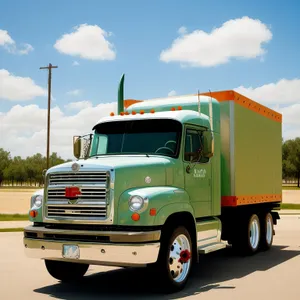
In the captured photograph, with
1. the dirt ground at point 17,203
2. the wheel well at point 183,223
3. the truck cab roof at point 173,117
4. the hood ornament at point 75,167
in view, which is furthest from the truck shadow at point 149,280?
the dirt ground at point 17,203

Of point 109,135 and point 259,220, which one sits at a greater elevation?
point 109,135

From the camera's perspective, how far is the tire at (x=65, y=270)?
932cm

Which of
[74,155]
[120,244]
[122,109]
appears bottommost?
[120,244]

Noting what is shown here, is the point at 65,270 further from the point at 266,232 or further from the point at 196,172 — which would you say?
the point at 266,232

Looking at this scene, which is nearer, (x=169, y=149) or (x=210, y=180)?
(x=169, y=149)

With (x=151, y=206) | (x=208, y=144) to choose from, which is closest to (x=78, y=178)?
(x=151, y=206)

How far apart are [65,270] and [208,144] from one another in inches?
131

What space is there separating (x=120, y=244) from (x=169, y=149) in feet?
6.77

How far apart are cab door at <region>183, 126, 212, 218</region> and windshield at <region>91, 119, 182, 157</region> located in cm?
26

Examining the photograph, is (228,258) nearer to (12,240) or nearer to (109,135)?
(109,135)

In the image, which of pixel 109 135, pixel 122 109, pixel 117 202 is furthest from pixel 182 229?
pixel 122 109

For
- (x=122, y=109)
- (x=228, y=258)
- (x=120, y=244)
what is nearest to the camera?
(x=120, y=244)

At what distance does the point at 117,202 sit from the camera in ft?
26.6

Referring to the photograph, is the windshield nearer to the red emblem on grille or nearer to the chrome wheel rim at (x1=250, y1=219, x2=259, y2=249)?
the red emblem on grille
